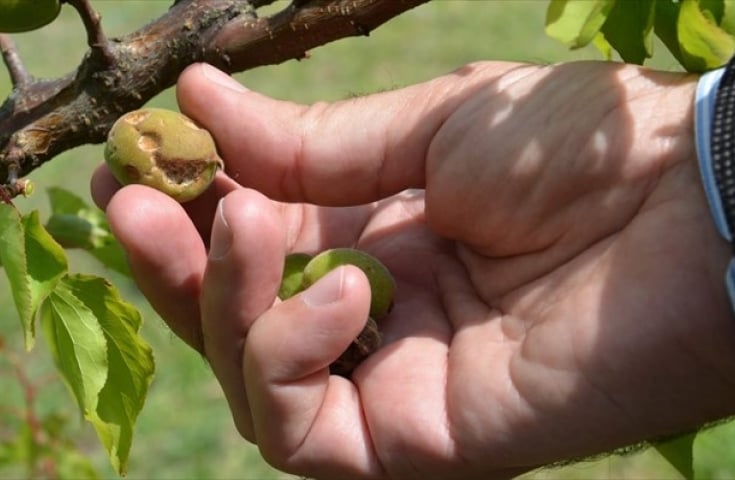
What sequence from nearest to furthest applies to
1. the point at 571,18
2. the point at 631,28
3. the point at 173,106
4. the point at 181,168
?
1. the point at 571,18
2. the point at 631,28
3. the point at 181,168
4. the point at 173,106

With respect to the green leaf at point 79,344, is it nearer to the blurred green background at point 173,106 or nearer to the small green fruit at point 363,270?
the small green fruit at point 363,270

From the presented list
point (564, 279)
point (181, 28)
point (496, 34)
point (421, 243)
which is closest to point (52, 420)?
point (421, 243)

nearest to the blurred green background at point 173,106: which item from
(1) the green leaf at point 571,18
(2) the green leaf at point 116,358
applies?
(2) the green leaf at point 116,358

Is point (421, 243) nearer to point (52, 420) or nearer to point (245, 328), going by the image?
point (245, 328)

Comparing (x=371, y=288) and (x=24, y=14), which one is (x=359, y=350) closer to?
(x=371, y=288)

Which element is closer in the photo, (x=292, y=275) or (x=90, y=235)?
(x=292, y=275)

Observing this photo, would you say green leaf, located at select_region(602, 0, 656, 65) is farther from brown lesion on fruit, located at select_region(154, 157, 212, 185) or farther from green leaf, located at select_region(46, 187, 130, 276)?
green leaf, located at select_region(46, 187, 130, 276)

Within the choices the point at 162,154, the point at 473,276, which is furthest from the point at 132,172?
the point at 473,276

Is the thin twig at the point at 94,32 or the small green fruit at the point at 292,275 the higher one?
the thin twig at the point at 94,32
